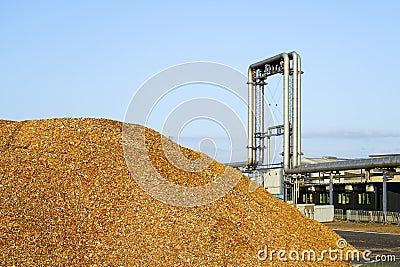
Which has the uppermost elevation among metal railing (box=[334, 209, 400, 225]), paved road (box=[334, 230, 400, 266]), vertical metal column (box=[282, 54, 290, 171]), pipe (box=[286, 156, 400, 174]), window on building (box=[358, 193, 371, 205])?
vertical metal column (box=[282, 54, 290, 171])

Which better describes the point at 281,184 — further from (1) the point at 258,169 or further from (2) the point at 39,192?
(2) the point at 39,192

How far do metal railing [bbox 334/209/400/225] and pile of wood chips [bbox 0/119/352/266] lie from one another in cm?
1649

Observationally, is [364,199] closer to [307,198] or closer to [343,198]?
[343,198]

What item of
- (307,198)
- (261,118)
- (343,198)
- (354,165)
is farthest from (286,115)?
(307,198)

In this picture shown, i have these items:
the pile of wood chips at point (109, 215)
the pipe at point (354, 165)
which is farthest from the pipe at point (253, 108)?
the pile of wood chips at point (109, 215)

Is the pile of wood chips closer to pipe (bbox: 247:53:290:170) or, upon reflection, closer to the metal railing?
the metal railing

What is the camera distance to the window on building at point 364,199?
116ft

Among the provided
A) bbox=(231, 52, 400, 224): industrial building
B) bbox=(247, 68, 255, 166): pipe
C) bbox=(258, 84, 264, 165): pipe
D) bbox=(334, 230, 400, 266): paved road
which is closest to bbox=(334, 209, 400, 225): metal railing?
bbox=(231, 52, 400, 224): industrial building

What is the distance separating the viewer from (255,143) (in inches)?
1436

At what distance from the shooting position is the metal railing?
3041cm

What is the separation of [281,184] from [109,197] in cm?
2314

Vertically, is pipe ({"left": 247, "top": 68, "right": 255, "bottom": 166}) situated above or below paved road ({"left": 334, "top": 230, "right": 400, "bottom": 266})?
above

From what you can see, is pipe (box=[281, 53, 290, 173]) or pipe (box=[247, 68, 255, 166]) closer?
pipe (box=[281, 53, 290, 173])

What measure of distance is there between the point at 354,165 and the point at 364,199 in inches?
217
